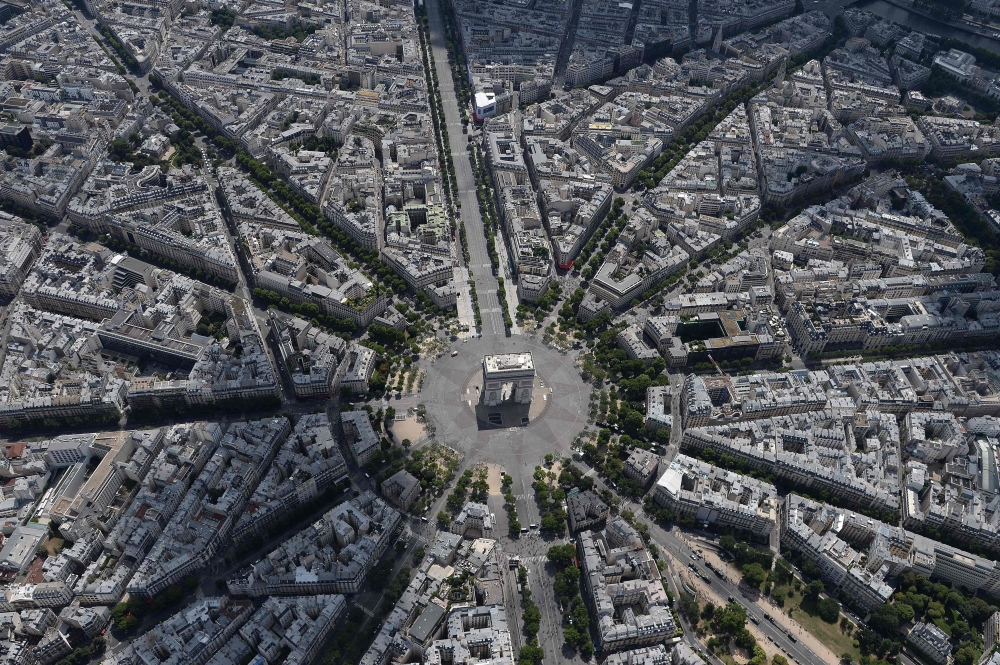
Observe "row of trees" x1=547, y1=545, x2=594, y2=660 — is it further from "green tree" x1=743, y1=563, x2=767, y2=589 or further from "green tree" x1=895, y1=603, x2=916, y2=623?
"green tree" x1=895, y1=603, x2=916, y2=623

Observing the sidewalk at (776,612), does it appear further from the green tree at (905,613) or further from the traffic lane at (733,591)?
the green tree at (905,613)

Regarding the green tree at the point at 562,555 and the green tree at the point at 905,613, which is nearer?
the green tree at the point at 905,613

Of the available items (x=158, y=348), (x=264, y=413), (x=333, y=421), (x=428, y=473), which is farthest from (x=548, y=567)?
(x=158, y=348)

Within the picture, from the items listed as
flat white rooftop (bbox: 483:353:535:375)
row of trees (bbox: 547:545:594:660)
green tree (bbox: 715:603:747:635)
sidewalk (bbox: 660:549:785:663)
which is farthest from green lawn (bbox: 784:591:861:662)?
flat white rooftop (bbox: 483:353:535:375)

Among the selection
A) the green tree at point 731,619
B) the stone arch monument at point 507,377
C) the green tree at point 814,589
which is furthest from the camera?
the stone arch monument at point 507,377

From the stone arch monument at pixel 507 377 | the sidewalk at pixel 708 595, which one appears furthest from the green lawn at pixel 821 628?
the stone arch monument at pixel 507 377
